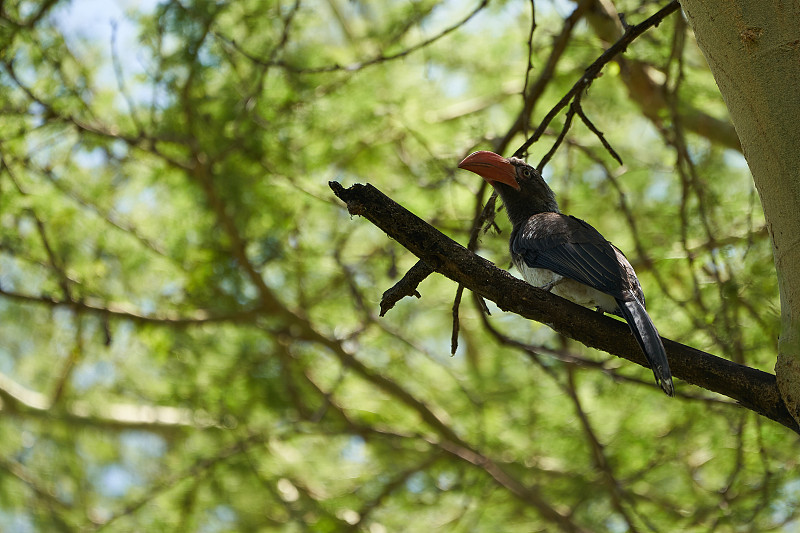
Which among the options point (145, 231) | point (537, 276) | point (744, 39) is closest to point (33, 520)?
point (145, 231)

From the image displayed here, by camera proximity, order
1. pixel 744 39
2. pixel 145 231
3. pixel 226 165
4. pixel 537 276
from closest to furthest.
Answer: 1. pixel 744 39
2. pixel 537 276
3. pixel 226 165
4. pixel 145 231

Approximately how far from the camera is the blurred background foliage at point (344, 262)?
5.12 metres

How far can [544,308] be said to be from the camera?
251 cm

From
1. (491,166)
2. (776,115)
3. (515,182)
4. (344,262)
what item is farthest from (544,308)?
(344,262)

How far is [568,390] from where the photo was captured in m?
4.76

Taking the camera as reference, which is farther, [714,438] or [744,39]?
[714,438]

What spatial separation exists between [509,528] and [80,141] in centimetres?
434

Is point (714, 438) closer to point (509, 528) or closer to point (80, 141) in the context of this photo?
point (509, 528)

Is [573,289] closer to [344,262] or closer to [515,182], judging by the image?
[515,182]

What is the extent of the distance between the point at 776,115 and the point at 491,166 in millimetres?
1689

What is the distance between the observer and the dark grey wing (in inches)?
122

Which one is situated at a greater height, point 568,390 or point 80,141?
point 80,141

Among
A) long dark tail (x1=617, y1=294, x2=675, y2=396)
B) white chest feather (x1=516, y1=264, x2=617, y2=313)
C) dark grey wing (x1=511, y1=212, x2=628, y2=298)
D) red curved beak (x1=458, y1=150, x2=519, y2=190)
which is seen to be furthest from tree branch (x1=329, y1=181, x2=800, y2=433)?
red curved beak (x1=458, y1=150, x2=519, y2=190)

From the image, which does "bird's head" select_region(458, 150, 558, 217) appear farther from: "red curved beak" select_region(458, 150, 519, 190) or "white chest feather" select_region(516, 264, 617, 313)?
"white chest feather" select_region(516, 264, 617, 313)
